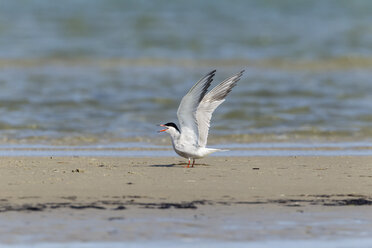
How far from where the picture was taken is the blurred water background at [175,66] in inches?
435

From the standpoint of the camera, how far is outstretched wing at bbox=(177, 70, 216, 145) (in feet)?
24.1

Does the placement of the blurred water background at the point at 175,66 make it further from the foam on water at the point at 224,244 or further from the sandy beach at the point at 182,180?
the foam on water at the point at 224,244

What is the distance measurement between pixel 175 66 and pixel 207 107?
12605 millimetres

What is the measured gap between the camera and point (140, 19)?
27.4 meters

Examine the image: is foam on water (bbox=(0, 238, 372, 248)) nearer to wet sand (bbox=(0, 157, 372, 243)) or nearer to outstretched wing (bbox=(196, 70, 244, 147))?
wet sand (bbox=(0, 157, 372, 243))

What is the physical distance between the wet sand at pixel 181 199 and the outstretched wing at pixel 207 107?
33 centimetres

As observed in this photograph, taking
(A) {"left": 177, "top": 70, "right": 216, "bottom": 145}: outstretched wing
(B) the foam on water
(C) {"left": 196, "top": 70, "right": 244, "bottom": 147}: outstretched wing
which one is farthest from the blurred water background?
(B) the foam on water

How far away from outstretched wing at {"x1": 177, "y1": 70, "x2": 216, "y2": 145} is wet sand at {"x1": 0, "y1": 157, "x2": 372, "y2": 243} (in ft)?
1.09

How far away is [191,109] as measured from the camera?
739 centimetres

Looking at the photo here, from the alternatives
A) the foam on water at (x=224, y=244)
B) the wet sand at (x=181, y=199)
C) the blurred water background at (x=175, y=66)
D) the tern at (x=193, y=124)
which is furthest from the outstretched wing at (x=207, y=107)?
the foam on water at (x=224, y=244)

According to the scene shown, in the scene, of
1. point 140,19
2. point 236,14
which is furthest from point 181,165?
point 236,14

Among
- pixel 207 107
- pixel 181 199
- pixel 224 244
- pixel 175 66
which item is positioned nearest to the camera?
pixel 224 244

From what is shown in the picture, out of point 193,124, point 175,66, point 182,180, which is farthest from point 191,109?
point 175,66

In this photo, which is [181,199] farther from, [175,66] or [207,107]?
[175,66]
